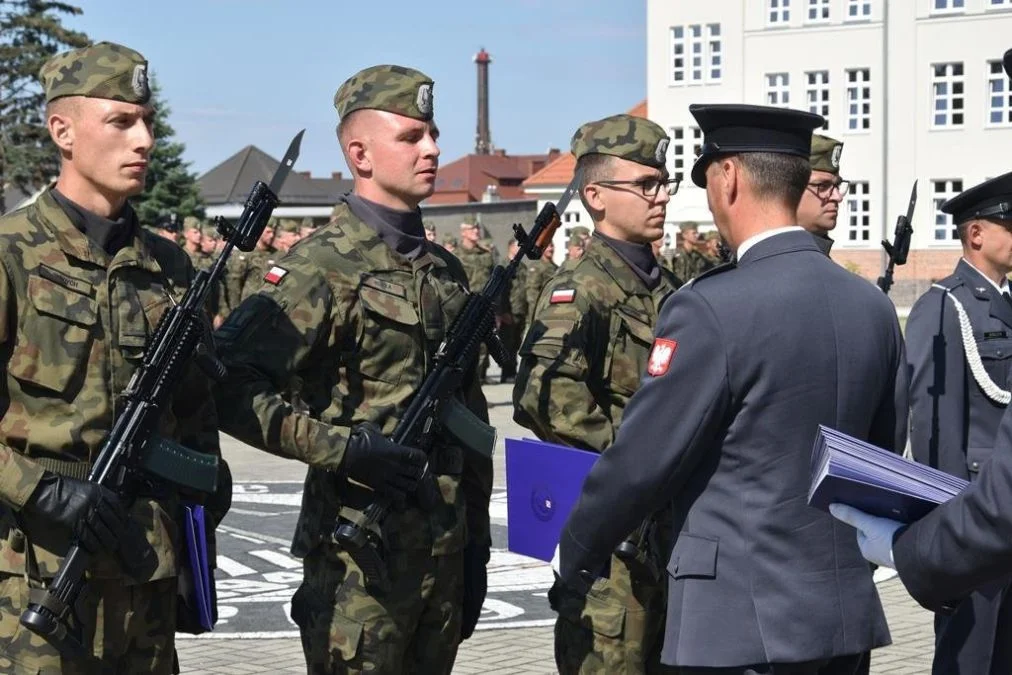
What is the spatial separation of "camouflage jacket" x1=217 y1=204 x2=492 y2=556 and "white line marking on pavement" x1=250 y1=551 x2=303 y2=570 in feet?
16.0

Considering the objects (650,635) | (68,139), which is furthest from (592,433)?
(68,139)

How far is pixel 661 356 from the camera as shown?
406 cm

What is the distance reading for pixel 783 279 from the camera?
4125 millimetres

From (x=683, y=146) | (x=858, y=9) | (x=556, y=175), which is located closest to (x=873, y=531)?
(x=858, y=9)

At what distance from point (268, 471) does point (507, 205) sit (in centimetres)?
5729

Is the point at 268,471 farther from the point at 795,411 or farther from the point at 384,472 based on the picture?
the point at 795,411

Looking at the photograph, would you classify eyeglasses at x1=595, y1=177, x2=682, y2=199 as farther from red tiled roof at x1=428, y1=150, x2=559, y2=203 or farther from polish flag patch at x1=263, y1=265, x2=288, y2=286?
red tiled roof at x1=428, y1=150, x2=559, y2=203

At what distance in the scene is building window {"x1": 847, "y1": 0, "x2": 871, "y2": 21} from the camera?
61219mm

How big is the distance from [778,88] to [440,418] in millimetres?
60228

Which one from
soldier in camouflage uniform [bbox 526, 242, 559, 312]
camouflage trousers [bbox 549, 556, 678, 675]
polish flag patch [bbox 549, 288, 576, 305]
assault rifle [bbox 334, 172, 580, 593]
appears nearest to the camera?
assault rifle [bbox 334, 172, 580, 593]

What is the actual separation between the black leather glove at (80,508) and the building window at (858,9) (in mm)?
59869

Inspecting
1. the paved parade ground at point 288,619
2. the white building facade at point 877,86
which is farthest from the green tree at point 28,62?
the paved parade ground at point 288,619

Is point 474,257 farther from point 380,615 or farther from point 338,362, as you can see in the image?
point 380,615

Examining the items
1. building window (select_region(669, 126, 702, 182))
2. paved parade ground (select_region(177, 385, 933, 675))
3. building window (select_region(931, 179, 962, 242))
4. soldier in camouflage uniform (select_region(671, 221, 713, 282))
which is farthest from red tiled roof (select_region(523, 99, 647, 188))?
paved parade ground (select_region(177, 385, 933, 675))
